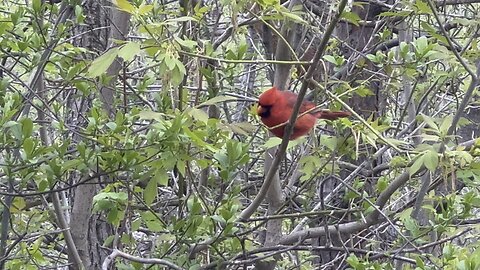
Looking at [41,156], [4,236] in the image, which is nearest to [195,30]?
[41,156]

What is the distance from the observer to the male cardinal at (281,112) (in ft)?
8.50

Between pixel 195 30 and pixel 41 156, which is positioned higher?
pixel 195 30

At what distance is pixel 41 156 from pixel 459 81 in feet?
5.45

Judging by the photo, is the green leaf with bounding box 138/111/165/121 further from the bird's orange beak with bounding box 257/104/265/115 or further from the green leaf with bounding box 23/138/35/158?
the bird's orange beak with bounding box 257/104/265/115

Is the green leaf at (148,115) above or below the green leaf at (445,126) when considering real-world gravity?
above

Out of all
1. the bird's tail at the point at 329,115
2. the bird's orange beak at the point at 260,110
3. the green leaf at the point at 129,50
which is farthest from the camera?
the bird's orange beak at the point at 260,110

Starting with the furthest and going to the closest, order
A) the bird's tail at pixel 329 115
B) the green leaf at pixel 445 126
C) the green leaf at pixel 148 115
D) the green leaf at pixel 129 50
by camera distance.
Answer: the bird's tail at pixel 329 115, the green leaf at pixel 445 126, the green leaf at pixel 148 115, the green leaf at pixel 129 50

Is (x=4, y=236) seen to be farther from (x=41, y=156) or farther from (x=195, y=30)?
(x=195, y=30)

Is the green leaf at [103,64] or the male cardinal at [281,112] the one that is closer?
the green leaf at [103,64]

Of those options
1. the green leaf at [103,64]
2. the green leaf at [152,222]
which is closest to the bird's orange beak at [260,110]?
the green leaf at [152,222]

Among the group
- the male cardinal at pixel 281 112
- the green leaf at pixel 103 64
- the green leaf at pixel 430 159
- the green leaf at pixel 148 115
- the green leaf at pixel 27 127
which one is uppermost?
the green leaf at pixel 103 64

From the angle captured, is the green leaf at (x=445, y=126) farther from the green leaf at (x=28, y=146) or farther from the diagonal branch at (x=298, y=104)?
the green leaf at (x=28, y=146)

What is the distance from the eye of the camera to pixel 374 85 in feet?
12.6

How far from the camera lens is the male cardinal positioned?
259 centimetres
